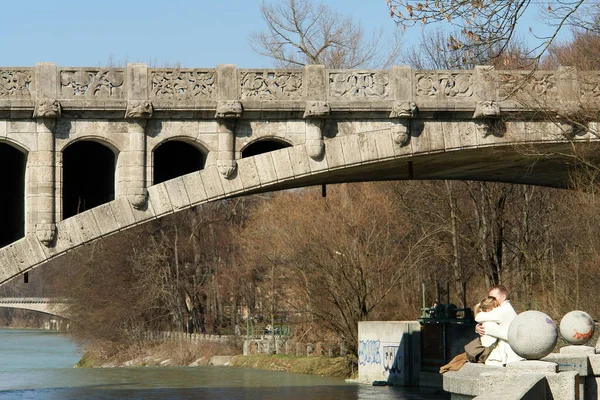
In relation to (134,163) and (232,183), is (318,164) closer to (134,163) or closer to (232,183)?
(232,183)

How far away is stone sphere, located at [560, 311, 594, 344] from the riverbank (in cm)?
2374

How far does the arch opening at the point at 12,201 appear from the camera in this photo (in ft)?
88.8

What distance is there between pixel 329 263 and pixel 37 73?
Result: 18126 mm

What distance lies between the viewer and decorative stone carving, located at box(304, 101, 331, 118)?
23953mm

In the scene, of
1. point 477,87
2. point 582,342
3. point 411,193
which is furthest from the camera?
point 411,193

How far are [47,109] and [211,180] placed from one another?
12.2 feet

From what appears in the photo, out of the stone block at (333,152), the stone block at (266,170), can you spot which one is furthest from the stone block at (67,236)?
the stone block at (333,152)

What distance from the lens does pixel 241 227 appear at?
191 feet

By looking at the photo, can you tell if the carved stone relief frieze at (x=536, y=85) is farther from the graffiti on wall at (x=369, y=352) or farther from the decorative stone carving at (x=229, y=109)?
the graffiti on wall at (x=369, y=352)

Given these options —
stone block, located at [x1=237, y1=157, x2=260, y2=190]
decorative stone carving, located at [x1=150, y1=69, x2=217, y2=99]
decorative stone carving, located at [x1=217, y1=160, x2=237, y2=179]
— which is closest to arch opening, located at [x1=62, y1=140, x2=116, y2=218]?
decorative stone carving, located at [x1=150, y1=69, x2=217, y2=99]

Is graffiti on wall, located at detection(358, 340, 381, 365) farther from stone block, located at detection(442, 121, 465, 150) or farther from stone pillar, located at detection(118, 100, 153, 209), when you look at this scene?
stone pillar, located at detection(118, 100, 153, 209)

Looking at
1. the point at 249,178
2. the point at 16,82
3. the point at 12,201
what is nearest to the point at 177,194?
the point at 249,178

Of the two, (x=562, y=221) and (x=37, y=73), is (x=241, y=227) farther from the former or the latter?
(x=37, y=73)

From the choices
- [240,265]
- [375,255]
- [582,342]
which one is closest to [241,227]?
[240,265]
